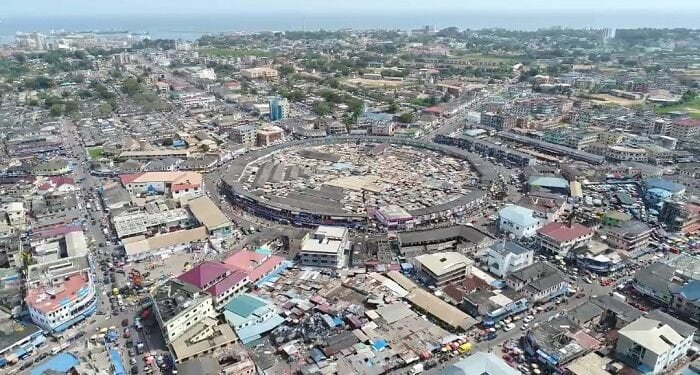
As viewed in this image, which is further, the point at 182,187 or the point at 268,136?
the point at 268,136

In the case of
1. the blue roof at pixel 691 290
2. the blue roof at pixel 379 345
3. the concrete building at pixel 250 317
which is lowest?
the blue roof at pixel 379 345

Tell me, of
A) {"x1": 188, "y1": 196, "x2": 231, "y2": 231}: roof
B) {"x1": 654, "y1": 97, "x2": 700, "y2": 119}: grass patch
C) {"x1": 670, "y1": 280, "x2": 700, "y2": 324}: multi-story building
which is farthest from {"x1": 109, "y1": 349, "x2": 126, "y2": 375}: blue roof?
{"x1": 654, "y1": 97, "x2": 700, "y2": 119}: grass patch

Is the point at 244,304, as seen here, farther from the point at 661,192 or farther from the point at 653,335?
the point at 661,192

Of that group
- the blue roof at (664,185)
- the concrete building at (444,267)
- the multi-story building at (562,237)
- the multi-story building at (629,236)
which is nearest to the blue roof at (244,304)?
the concrete building at (444,267)

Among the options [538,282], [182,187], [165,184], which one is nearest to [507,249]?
[538,282]

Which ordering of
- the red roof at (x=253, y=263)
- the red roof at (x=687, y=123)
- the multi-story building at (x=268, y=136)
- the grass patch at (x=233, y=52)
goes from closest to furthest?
the red roof at (x=253, y=263) < the red roof at (x=687, y=123) < the multi-story building at (x=268, y=136) < the grass patch at (x=233, y=52)

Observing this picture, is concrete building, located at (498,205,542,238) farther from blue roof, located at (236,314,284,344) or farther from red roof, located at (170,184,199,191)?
red roof, located at (170,184,199,191)

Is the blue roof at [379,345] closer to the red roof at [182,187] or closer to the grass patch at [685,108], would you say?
the red roof at [182,187]
